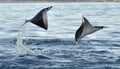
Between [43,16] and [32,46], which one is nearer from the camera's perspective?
[43,16]

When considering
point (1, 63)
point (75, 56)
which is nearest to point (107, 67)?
point (75, 56)

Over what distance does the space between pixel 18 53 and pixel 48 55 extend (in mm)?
1715

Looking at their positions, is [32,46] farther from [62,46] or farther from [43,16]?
[43,16]

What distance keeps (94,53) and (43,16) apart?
13.9 ft

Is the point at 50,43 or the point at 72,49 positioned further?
the point at 50,43

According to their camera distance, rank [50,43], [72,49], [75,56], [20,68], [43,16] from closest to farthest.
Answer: [20,68], [43,16], [75,56], [72,49], [50,43]

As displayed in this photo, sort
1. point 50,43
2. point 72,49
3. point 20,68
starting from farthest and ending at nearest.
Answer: point 50,43
point 72,49
point 20,68

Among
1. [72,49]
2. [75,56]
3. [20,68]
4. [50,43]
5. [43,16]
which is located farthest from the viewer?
[50,43]

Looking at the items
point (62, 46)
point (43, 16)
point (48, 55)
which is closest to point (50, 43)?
point (62, 46)

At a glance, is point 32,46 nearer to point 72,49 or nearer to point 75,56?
point 72,49

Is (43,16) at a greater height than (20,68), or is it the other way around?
(43,16)

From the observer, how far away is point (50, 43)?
27281mm

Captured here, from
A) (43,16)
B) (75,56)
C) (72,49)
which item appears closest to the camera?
(43,16)

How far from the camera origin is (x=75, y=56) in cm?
2222
